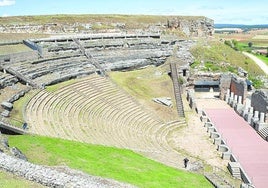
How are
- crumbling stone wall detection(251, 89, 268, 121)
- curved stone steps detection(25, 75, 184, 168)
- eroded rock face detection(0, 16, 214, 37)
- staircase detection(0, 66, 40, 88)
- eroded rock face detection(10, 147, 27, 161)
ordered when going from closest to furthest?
eroded rock face detection(10, 147, 27, 161) < curved stone steps detection(25, 75, 184, 168) < staircase detection(0, 66, 40, 88) < crumbling stone wall detection(251, 89, 268, 121) < eroded rock face detection(0, 16, 214, 37)

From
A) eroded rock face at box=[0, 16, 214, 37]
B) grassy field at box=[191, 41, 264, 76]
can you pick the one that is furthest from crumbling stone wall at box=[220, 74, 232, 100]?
eroded rock face at box=[0, 16, 214, 37]

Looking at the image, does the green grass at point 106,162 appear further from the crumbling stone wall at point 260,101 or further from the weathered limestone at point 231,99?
the weathered limestone at point 231,99

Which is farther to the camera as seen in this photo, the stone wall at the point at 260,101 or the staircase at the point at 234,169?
the stone wall at the point at 260,101

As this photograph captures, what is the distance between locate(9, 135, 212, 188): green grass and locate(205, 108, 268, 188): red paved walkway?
6016mm

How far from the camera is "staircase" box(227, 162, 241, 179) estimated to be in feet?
84.1

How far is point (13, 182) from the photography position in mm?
14078

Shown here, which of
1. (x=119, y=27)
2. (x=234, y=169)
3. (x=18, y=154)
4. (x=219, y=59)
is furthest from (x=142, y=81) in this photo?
(x=119, y=27)

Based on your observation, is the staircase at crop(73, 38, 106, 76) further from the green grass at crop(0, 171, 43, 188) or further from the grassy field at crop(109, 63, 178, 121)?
the green grass at crop(0, 171, 43, 188)

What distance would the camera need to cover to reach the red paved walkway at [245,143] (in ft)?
85.7

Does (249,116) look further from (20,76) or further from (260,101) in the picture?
(20,76)

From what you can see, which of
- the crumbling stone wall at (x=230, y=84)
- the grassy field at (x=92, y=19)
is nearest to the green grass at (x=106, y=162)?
the crumbling stone wall at (x=230, y=84)

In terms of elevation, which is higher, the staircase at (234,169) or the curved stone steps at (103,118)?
the curved stone steps at (103,118)

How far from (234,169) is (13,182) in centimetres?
1641

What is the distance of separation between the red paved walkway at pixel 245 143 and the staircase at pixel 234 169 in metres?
0.69
